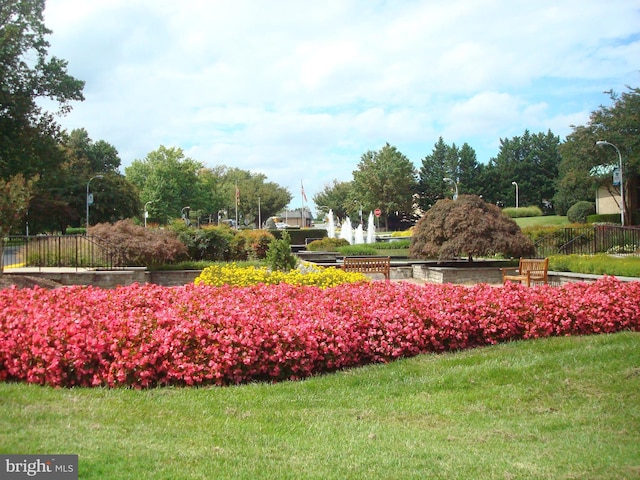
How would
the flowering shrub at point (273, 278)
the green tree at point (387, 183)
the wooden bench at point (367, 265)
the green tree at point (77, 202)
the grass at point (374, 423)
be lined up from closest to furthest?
the grass at point (374, 423) < the flowering shrub at point (273, 278) < the wooden bench at point (367, 265) < the green tree at point (77, 202) < the green tree at point (387, 183)

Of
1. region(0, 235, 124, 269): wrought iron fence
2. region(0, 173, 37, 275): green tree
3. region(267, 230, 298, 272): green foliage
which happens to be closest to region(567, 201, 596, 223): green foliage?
region(0, 235, 124, 269): wrought iron fence

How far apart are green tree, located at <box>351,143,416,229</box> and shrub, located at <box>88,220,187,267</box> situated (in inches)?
2081

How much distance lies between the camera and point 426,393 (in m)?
5.76

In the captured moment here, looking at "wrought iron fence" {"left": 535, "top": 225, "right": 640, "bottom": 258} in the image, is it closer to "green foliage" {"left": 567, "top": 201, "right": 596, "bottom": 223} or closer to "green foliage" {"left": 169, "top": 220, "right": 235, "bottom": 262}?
"green foliage" {"left": 169, "top": 220, "right": 235, "bottom": 262}

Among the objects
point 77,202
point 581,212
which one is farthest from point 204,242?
point 581,212

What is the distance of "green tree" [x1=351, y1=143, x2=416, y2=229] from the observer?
71.4 m

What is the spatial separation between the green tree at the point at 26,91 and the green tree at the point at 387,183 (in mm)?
44101

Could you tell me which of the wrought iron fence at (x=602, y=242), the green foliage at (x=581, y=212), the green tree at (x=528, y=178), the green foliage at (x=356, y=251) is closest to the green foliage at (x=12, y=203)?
the green foliage at (x=356, y=251)

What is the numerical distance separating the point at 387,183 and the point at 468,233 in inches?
2114

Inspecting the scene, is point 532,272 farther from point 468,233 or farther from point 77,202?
point 77,202

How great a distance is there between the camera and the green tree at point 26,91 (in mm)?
29219

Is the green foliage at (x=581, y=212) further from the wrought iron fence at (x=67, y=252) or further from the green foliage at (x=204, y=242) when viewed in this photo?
the wrought iron fence at (x=67, y=252)

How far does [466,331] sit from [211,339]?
3.22 metres

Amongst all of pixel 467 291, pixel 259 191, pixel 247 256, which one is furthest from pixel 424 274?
pixel 259 191
